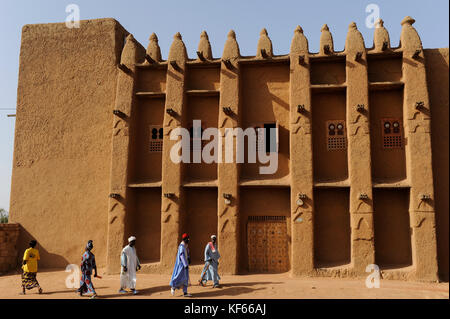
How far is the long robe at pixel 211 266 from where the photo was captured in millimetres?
10117

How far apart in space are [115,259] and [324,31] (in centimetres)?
1071

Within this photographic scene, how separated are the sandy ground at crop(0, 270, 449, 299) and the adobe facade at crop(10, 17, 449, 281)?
72 centimetres

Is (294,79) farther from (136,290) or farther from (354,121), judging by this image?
(136,290)

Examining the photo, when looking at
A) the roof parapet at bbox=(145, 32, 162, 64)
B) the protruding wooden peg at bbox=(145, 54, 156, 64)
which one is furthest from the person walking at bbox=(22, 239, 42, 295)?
the roof parapet at bbox=(145, 32, 162, 64)

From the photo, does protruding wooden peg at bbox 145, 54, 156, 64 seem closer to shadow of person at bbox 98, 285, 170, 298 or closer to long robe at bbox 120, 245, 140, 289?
long robe at bbox 120, 245, 140, 289

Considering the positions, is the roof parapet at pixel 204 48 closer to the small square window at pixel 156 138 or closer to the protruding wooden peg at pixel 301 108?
the small square window at pixel 156 138

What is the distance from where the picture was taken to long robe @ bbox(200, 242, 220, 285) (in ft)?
33.2

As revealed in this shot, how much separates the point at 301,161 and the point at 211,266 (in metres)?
4.46

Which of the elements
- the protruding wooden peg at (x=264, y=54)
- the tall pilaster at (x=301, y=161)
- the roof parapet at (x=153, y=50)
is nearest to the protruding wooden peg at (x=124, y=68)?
the roof parapet at (x=153, y=50)

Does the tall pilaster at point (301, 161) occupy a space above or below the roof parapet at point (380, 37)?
below

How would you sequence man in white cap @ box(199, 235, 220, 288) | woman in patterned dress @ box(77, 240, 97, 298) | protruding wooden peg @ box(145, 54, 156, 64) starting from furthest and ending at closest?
protruding wooden peg @ box(145, 54, 156, 64) < man in white cap @ box(199, 235, 220, 288) < woman in patterned dress @ box(77, 240, 97, 298)

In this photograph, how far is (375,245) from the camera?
38.8ft

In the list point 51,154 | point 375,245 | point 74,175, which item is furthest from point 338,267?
point 51,154

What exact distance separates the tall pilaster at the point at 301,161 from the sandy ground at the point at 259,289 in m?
0.87
